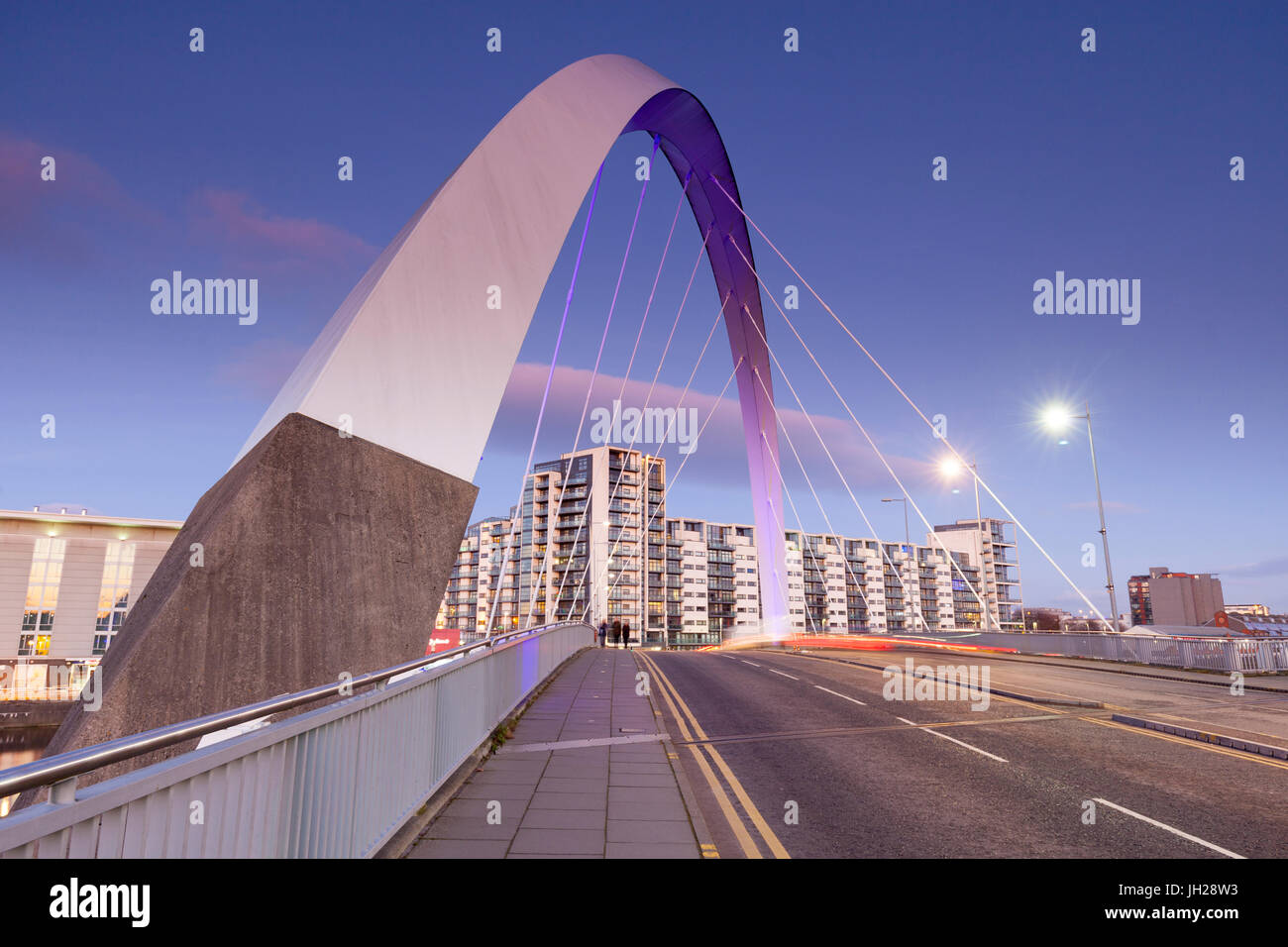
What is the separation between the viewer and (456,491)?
9055mm

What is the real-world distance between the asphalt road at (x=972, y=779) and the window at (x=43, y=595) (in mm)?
63972

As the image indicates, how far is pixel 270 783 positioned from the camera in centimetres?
365

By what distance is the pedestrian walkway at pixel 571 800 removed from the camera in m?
5.58

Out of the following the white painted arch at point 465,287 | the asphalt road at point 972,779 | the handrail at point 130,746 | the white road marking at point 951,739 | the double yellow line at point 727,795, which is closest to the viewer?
the handrail at point 130,746

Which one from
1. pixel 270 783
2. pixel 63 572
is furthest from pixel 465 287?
pixel 63 572

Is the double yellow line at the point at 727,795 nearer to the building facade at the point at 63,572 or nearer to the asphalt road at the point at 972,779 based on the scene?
the asphalt road at the point at 972,779

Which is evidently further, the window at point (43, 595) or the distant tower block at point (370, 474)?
the window at point (43, 595)

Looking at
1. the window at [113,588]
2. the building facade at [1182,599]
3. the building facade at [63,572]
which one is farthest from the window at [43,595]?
the building facade at [1182,599]

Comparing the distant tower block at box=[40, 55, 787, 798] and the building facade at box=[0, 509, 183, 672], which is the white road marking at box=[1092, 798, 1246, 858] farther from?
the building facade at box=[0, 509, 183, 672]

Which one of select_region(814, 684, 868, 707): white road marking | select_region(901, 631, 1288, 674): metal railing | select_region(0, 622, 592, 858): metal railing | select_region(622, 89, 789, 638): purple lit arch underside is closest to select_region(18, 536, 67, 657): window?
select_region(622, 89, 789, 638): purple lit arch underside

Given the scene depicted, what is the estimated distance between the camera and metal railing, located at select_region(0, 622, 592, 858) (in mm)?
2340

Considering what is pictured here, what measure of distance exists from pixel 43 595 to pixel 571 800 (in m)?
72.6

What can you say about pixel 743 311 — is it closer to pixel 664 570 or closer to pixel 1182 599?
pixel 664 570
